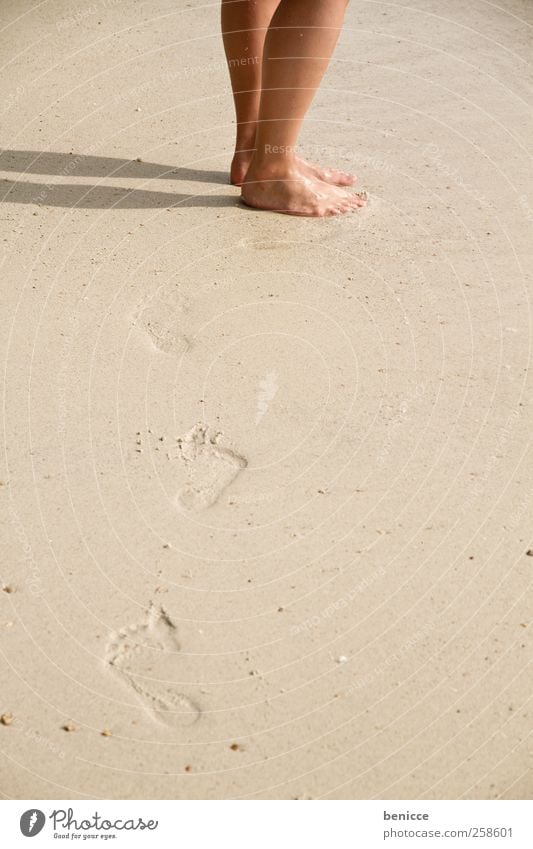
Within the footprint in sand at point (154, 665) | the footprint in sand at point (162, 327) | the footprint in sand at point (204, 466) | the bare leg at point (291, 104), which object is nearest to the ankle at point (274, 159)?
the bare leg at point (291, 104)

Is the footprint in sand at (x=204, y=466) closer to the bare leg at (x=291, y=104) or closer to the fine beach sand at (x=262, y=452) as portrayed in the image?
the fine beach sand at (x=262, y=452)

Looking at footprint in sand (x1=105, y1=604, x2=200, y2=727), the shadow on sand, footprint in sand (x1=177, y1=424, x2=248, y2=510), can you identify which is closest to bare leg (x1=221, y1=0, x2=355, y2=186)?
the shadow on sand

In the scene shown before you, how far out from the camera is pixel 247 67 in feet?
7.65

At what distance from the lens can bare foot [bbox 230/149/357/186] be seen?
7.84 feet

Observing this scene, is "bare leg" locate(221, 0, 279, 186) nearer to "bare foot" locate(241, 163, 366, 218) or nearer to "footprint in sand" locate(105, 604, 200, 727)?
"bare foot" locate(241, 163, 366, 218)

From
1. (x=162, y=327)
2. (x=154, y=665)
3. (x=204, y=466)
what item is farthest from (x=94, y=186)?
(x=154, y=665)

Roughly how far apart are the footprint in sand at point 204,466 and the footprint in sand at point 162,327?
0.24m

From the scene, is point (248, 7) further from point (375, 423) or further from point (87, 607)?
point (87, 607)

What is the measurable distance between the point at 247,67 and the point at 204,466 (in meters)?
1.08

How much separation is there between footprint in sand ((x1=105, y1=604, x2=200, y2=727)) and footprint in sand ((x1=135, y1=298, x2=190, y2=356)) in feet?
2.08

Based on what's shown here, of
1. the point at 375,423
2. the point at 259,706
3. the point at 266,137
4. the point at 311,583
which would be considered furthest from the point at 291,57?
the point at 259,706

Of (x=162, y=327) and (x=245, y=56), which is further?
(x=245, y=56)

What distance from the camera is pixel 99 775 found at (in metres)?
1.22

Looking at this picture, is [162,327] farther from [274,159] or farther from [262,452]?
[274,159]
